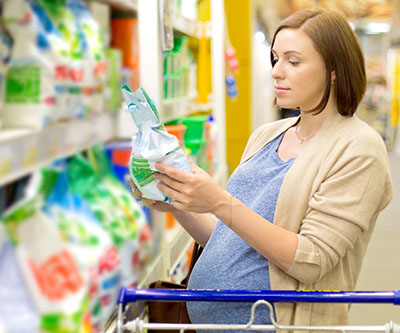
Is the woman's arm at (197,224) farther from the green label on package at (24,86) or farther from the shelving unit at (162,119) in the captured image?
the green label on package at (24,86)

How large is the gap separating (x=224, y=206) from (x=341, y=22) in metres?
0.66

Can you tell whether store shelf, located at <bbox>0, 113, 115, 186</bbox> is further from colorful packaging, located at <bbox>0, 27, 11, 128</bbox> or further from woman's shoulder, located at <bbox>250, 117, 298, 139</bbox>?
woman's shoulder, located at <bbox>250, 117, 298, 139</bbox>

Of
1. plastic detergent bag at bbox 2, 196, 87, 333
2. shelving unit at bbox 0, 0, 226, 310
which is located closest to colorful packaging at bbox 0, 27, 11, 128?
shelving unit at bbox 0, 0, 226, 310

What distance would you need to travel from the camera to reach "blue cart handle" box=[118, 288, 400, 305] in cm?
158

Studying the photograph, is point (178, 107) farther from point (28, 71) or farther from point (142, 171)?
point (28, 71)

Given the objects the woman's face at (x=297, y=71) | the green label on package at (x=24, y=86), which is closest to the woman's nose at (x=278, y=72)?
the woman's face at (x=297, y=71)

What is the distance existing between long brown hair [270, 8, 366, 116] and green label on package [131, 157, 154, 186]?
0.55 m

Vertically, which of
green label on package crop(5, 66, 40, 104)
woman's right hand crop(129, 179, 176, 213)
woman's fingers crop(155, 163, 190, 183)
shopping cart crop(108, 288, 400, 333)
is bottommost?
shopping cart crop(108, 288, 400, 333)

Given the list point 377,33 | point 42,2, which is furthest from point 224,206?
point 377,33

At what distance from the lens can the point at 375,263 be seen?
5.38 meters

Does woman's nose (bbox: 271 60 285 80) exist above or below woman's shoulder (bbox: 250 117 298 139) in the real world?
above

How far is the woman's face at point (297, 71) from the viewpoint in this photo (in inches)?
67.6

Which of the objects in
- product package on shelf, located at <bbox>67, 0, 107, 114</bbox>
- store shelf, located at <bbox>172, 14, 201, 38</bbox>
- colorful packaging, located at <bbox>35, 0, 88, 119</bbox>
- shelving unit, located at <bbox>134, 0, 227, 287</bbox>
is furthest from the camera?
store shelf, located at <bbox>172, 14, 201, 38</bbox>

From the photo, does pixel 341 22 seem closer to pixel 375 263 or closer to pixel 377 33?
pixel 375 263
